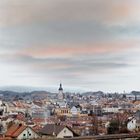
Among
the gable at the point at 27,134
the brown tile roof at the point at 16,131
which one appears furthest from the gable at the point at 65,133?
the brown tile roof at the point at 16,131

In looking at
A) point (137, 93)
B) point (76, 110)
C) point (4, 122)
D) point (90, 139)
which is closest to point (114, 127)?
point (90, 139)

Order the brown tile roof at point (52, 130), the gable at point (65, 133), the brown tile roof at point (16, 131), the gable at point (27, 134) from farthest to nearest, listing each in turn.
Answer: the brown tile roof at point (52, 130) < the gable at point (65, 133) < the brown tile roof at point (16, 131) < the gable at point (27, 134)

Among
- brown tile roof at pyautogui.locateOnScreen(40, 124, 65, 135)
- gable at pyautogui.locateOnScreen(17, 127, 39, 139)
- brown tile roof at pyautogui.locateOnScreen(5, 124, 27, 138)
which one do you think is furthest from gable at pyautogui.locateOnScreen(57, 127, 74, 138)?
brown tile roof at pyautogui.locateOnScreen(5, 124, 27, 138)

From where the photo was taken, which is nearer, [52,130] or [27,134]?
[27,134]

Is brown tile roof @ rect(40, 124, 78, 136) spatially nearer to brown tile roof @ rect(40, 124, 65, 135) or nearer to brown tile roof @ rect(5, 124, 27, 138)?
brown tile roof @ rect(40, 124, 65, 135)

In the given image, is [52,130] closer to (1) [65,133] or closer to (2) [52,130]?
(2) [52,130]

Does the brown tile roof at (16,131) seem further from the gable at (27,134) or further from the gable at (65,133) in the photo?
the gable at (65,133)

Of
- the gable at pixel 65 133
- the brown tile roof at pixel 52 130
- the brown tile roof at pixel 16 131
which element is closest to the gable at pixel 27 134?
the brown tile roof at pixel 16 131

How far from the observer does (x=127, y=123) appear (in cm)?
4500

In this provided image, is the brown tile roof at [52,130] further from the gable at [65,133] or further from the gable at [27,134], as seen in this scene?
the gable at [27,134]

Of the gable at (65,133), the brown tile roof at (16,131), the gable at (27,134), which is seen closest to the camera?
the gable at (27,134)

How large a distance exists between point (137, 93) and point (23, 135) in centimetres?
15967

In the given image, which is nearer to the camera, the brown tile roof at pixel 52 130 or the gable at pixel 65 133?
the gable at pixel 65 133

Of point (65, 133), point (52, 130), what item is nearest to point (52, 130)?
point (52, 130)
